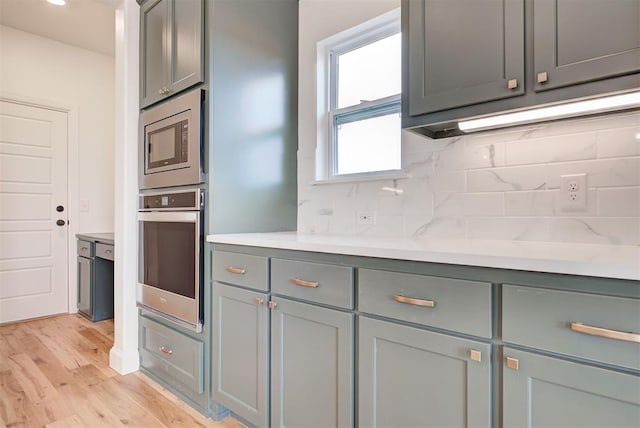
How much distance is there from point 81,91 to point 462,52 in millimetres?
3943

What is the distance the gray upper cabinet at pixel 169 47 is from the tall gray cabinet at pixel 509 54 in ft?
3.70

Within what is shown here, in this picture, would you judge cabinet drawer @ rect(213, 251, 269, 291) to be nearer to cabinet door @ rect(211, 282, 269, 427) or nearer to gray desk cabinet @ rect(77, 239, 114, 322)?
cabinet door @ rect(211, 282, 269, 427)

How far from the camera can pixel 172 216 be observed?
205 cm

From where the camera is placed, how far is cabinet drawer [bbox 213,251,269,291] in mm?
1592

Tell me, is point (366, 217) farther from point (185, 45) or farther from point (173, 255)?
point (185, 45)

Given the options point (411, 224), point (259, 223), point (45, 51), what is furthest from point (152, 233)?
point (45, 51)

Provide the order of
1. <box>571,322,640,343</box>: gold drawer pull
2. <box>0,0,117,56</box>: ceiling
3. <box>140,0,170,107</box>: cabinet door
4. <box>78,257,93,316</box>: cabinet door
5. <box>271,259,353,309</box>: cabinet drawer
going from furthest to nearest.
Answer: <box>78,257,93,316</box>: cabinet door < <box>0,0,117,56</box>: ceiling < <box>140,0,170,107</box>: cabinet door < <box>271,259,353,309</box>: cabinet drawer < <box>571,322,640,343</box>: gold drawer pull

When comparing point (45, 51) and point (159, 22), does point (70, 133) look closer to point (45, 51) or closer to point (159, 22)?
point (45, 51)

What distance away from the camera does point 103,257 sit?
3199 mm

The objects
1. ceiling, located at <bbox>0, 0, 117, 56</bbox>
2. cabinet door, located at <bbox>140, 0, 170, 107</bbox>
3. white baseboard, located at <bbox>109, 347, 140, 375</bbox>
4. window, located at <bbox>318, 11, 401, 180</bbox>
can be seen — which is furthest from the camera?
ceiling, located at <bbox>0, 0, 117, 56</bbox>

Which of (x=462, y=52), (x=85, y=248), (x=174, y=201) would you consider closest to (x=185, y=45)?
(x=174, y=201)

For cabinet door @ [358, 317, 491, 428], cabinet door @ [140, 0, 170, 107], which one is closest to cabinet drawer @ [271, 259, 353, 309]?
cabinet door @ [358, 317, 491, 428]

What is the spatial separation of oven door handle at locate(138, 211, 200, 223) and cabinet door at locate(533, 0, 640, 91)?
1.61 meters

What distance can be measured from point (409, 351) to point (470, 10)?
1183 millimetres
